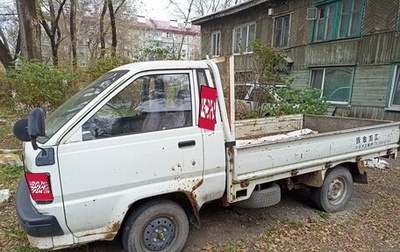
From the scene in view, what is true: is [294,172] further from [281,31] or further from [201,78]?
[281,31]

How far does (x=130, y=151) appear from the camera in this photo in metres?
2.60


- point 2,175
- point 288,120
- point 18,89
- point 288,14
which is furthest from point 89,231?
point 288,14

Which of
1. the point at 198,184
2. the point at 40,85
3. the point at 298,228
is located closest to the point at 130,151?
the point at 198,184

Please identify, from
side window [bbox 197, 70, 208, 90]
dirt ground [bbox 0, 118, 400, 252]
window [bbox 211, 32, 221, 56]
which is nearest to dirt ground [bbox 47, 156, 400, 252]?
dirt ground [bbox 0, 118, 400, 252]

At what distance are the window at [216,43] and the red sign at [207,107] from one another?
1595 centimetres

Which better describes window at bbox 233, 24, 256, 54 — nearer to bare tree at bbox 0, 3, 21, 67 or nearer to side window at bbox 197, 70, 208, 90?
side window at bbox 197, 70, 208, 90

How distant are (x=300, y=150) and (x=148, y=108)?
1.96 metres

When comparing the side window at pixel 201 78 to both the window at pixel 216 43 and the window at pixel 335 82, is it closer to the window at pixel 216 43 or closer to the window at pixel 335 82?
the window at pixel 335 82

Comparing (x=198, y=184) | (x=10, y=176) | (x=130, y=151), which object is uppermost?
(x=130, y=151)

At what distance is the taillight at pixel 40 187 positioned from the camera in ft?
7.69

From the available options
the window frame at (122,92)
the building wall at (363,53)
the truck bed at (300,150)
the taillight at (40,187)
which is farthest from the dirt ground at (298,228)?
the building wall at (363,53)

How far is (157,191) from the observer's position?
2.76m

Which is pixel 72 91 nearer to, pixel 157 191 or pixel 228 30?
pixel 157 191

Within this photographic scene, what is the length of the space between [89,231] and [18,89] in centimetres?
605
